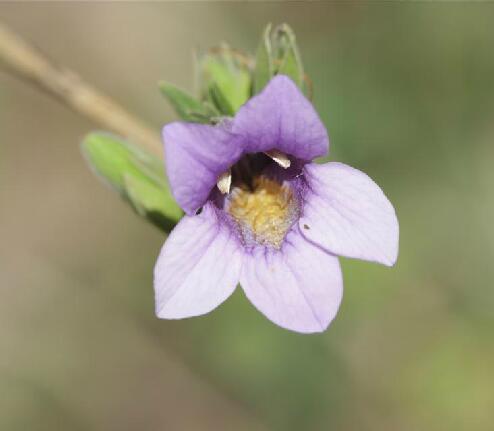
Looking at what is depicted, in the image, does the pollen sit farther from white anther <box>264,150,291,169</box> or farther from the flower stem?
the flower stem

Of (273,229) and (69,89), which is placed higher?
(69,89)

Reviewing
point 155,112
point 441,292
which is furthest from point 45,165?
point 441,292

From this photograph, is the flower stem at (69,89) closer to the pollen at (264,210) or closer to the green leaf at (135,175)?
the green leaf at (135,175)

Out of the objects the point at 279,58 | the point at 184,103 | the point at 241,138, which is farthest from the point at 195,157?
the point at 279,58

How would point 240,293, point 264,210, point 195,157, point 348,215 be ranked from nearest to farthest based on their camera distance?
point 195,157, point 348,215, point 264,210, point 240,293

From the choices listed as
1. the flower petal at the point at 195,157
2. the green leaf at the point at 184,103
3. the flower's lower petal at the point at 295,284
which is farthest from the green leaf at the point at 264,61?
the flower's lower petal at the point at 295,284

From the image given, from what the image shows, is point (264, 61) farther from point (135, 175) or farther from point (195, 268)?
point (195, 268)

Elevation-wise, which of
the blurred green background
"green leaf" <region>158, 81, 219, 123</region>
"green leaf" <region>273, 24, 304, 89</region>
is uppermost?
"green leaf" <region>273, 24, 304, 89</region>

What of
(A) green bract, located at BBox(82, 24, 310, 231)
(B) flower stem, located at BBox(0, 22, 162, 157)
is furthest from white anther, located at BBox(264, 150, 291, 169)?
(B) flower stem, located at BBox(0, 22, 162, 157)
